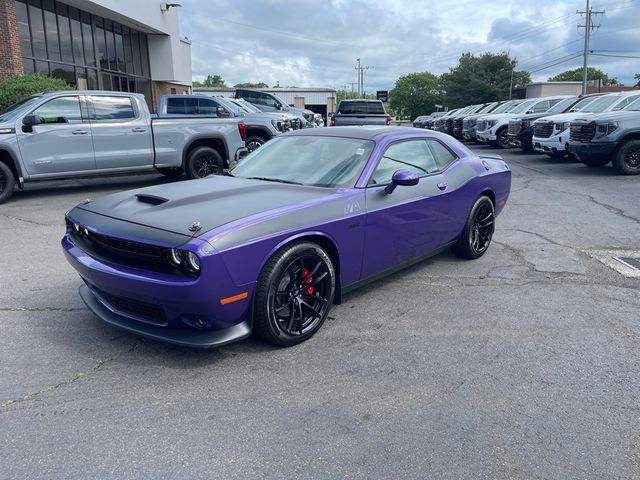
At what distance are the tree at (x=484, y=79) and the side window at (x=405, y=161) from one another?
239ft

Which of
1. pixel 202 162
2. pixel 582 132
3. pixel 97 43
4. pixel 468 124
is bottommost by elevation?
pixel 202 162

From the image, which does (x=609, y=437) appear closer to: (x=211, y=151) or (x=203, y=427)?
(x=203, y=427)

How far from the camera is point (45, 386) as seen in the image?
3191mm

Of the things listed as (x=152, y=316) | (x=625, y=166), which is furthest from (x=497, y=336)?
(x=625, y=166)

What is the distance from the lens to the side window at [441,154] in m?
5.32

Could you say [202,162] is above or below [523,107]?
below

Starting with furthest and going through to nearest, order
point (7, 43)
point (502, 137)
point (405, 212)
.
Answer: point (502, 137), point (7, 43), point (405, 212)

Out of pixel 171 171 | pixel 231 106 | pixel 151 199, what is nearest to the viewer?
pixel 151 199

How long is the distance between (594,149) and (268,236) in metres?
11.6

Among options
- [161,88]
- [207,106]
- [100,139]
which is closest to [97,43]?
[161,88]

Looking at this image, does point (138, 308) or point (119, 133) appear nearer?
point (138, 308)

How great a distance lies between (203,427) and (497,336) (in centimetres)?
230

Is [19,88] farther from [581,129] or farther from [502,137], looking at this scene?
[502,137]

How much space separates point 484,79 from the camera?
7238cm
